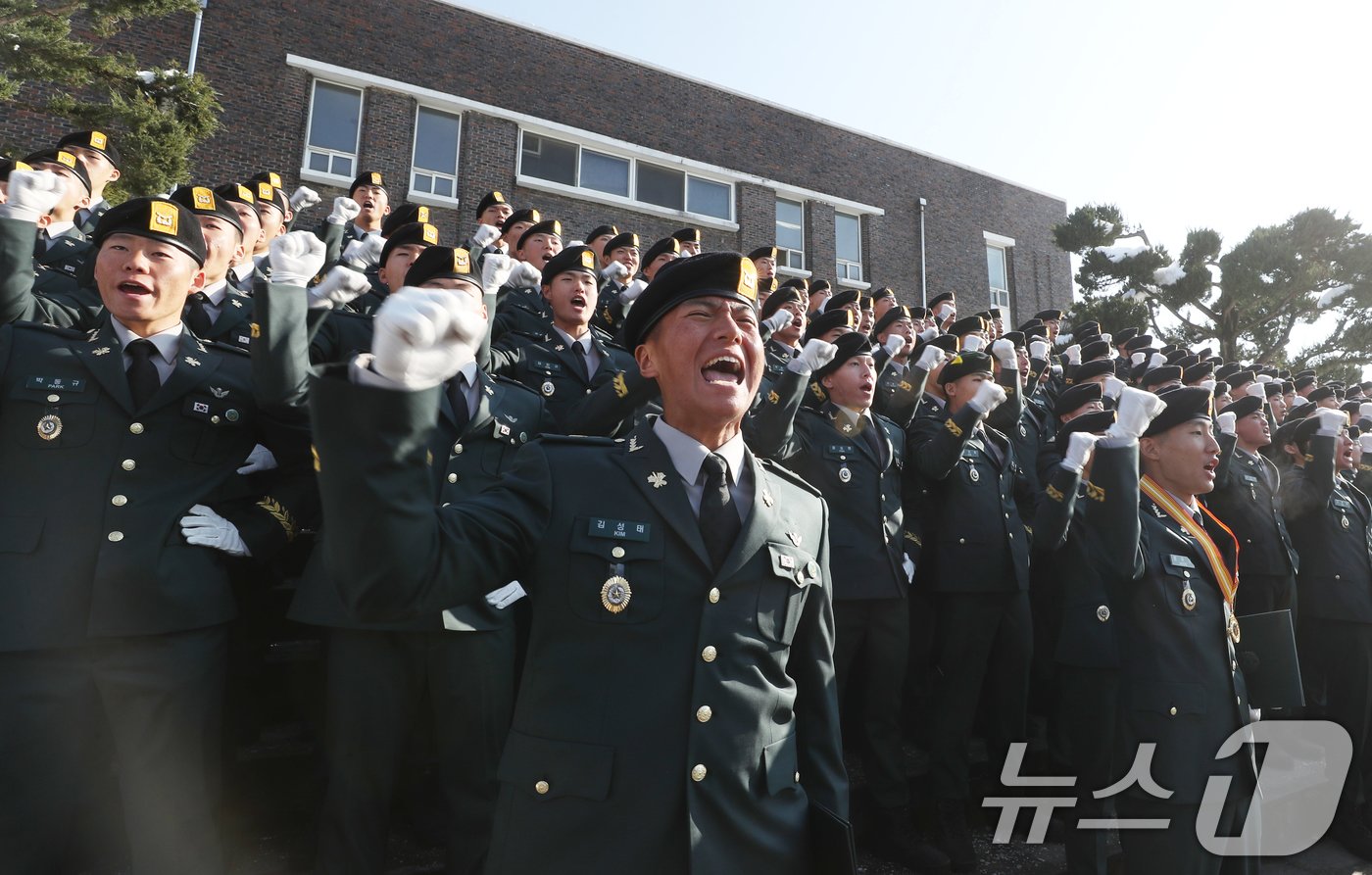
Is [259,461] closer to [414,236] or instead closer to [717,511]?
[414,236]

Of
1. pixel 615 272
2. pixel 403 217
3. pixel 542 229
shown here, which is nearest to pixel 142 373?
pixel 403 217

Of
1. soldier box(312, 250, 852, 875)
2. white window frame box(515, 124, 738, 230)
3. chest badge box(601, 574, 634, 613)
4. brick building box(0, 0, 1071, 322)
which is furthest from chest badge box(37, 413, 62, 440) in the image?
white window frame box(515, 124, 738, 230)

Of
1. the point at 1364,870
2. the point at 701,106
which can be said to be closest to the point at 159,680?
the point at 1364,870

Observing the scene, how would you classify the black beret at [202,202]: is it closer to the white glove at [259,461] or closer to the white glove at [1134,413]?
the white glove at [259,461]

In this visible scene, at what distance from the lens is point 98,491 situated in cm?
268

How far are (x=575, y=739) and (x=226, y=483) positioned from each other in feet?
7.04

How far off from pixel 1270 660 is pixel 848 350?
2.73 meters

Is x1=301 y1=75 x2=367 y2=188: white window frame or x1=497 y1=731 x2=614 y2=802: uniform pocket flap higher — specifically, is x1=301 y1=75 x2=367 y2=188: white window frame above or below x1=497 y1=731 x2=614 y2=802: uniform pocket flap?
above

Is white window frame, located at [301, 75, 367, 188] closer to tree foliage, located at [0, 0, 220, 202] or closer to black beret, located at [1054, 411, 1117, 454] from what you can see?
tree foliage, located at [0, 0, 220, 202]

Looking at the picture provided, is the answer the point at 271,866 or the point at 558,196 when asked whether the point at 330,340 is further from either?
the point at 558,196

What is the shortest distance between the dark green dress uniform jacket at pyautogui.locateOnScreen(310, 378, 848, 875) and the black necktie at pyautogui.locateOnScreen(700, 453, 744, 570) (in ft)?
0.18

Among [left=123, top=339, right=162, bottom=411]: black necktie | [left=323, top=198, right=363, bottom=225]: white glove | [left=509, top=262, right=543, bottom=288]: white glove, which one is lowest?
[left=123, top=339, right=162, bottom=411]: black necktie

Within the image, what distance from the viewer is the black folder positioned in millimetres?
3654

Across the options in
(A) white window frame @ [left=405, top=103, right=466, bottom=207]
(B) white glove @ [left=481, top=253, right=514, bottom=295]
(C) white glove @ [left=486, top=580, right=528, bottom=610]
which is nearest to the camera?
(C) white glove @ [left=486, top=580, right=528, bottom=610]
